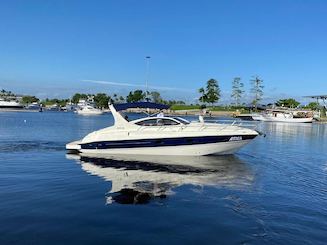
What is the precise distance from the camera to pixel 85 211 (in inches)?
458

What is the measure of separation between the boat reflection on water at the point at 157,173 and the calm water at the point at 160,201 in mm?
41

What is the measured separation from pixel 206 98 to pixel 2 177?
149m

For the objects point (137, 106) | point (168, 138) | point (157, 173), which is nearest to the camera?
point (157, 173)

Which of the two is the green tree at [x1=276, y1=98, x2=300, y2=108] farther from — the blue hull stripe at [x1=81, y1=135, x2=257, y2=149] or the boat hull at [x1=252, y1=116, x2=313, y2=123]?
the blue hull stripe at [x1=81, y1=135, x2=257, y2=149]

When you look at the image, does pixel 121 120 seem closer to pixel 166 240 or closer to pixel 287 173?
pixel 287 173

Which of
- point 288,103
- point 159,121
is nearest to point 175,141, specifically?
point 159,121

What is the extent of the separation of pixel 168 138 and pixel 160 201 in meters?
10.1

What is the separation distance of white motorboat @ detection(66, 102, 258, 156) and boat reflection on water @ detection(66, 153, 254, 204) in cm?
53

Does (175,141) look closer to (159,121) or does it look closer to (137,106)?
(159,121)

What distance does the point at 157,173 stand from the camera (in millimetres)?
18219

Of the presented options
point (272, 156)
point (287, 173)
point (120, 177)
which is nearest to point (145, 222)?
point (120, 177)

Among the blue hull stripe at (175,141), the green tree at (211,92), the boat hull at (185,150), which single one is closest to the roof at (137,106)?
the blue hull stripe at (175,141)

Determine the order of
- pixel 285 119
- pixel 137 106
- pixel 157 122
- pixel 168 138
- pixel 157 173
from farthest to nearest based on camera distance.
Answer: pixel 285 119 < pixel 137 106 < pixel 157 122 < pixel 168 138 < pixel 157 173

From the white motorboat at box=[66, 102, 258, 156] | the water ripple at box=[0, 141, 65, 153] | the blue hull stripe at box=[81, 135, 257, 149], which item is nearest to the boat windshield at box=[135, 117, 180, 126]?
the white motorboat at box=[66, 102, 258, 156]
